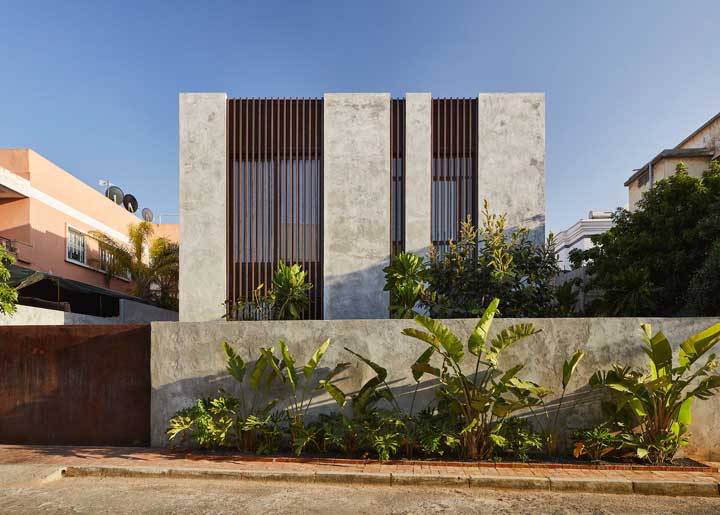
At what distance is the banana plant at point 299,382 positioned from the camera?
7.21 metres

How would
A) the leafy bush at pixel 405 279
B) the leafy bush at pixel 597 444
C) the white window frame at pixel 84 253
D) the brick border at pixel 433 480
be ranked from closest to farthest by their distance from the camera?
1. the brick border at pixel 433 480
2. the leafy bush at pixel 597 444
3. the leafy bush at pixel 405 279
4. the white window frame at pixel 84 253

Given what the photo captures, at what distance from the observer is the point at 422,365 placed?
6922mm

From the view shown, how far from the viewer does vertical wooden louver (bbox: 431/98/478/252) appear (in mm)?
16906

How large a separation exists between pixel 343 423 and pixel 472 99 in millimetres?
13248

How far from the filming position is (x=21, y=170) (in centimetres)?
1883

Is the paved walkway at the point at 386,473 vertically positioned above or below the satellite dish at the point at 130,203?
below

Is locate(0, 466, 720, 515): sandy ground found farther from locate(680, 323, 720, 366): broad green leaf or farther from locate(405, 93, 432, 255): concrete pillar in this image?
locate(405, 93, 432, 255): concrete pillar

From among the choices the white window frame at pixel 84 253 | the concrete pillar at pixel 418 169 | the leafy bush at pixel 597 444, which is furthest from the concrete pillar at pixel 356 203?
the white window frame at pixel 84 253

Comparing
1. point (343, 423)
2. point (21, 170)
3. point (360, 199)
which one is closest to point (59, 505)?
point (343, 423)

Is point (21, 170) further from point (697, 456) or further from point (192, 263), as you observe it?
point (697, 456)

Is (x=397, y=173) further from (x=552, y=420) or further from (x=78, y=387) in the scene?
(x=78, y=387)

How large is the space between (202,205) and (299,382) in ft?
34.8

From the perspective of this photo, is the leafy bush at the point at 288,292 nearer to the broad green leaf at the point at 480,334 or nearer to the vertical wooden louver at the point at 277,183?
the vertical wooden louver at the point at 277,183

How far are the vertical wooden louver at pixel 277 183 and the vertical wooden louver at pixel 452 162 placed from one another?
13.1 ft
